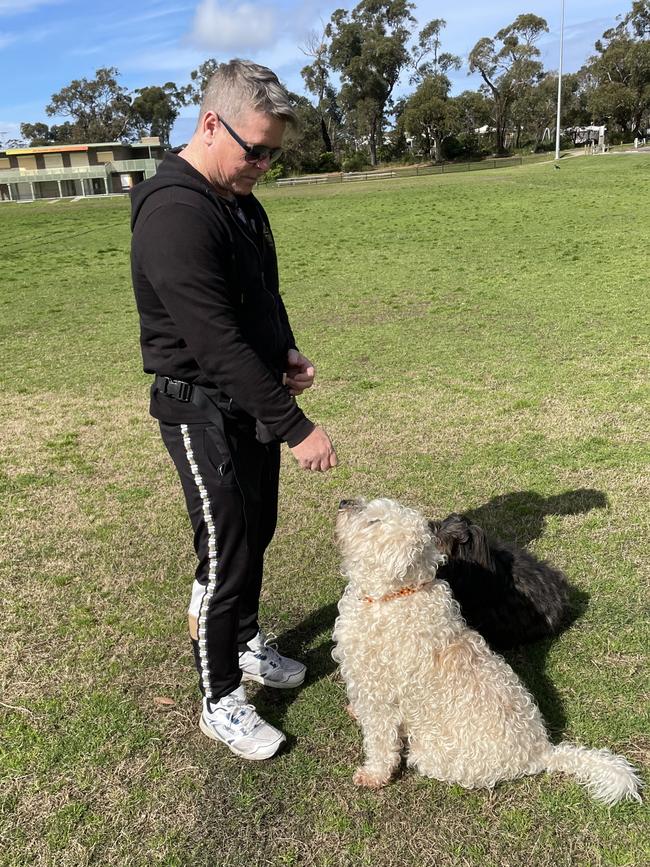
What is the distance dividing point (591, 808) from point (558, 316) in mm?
8057

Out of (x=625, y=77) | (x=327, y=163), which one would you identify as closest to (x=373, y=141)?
(x=327, y=163)

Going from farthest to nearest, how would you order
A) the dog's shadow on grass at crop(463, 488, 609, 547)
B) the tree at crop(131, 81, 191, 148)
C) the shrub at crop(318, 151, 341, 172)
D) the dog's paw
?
1. the tree at crop(131, 81, 191, 148)
2. the shrub at crop(318, 151, 341, 172)
3. the dog's shadow on grass at crop(463, 488, 609, 547)
4. the dog's paw

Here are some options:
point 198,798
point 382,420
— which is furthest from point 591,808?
point 382,420

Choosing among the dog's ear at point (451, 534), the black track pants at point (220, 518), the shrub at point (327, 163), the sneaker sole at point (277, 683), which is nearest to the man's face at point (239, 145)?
the black track pants at point (220, 518)

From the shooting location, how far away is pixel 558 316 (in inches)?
376

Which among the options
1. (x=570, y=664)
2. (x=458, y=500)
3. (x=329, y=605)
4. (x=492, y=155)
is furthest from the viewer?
(x=492, y=155)

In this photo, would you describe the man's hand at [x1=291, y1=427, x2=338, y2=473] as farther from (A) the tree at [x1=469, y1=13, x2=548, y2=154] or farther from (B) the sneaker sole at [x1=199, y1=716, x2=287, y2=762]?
(A) the tree at [x1=469, y1=13, x2=548, y2=154]

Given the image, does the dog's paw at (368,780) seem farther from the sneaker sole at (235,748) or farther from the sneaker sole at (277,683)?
the sneaker sole at (277,683)

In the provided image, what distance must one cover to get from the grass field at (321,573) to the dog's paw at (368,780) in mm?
36

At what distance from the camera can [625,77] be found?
215ft

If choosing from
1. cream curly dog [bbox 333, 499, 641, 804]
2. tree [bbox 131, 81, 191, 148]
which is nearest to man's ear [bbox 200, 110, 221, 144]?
cream curly dog [bbox 333, 499, 641, 804]

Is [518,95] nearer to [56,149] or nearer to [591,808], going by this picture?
[56,149]

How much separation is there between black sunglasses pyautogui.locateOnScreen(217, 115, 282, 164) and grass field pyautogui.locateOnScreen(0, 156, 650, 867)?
2402 millimetres

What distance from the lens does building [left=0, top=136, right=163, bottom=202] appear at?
63125 mm
